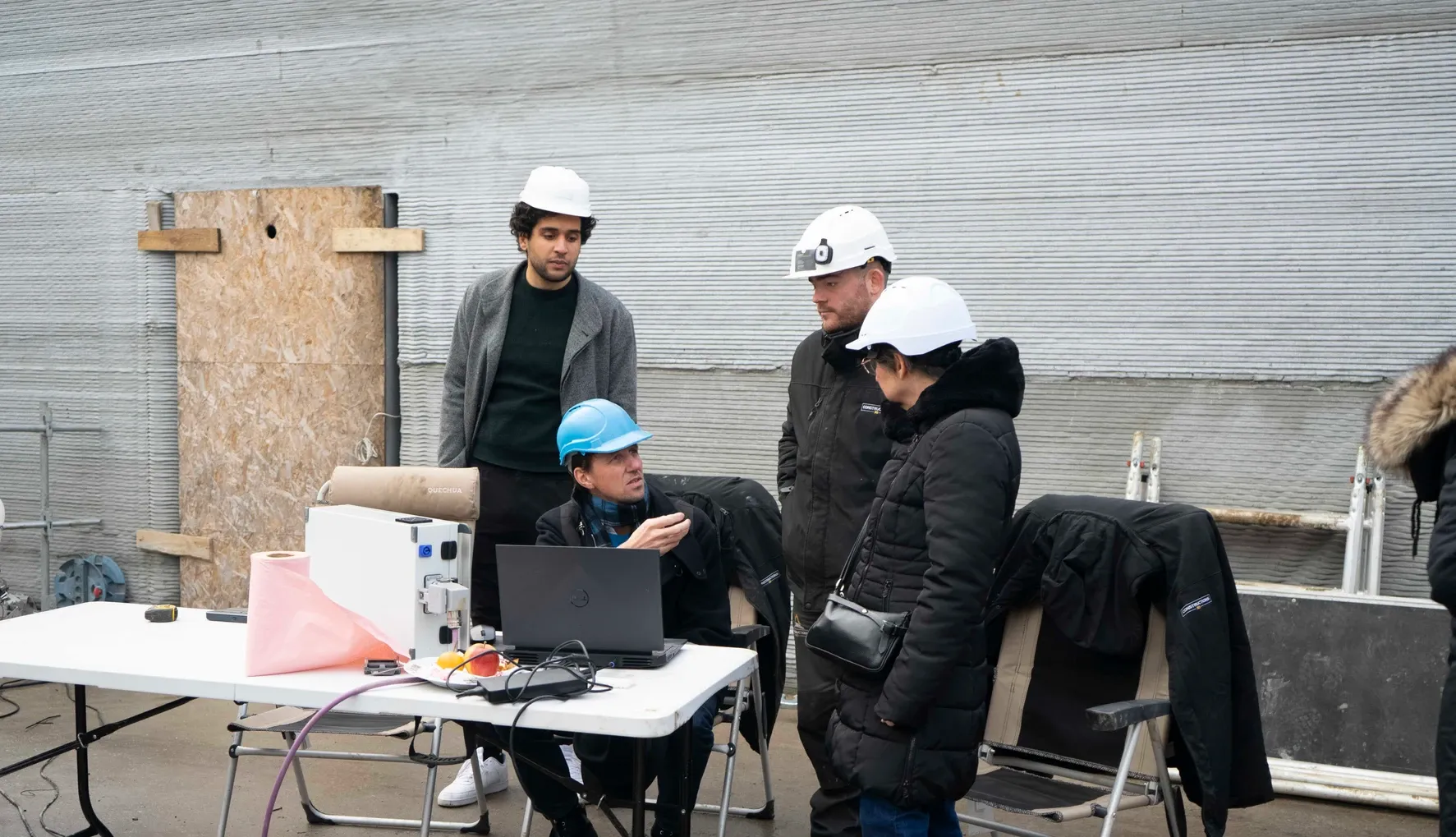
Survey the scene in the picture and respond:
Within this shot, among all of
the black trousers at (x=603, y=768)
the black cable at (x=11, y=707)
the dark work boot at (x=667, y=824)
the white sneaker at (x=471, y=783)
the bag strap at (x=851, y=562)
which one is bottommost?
the black cable at (x=11, y=707)

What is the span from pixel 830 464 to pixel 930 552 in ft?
2.81

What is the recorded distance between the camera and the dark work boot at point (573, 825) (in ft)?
10.7

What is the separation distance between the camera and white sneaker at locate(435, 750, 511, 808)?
4211mm

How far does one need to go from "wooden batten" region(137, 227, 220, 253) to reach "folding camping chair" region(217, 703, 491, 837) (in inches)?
118

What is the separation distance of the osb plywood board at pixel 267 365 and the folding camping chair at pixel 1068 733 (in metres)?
3.54

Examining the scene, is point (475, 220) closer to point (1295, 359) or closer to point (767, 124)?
point (767, 124)

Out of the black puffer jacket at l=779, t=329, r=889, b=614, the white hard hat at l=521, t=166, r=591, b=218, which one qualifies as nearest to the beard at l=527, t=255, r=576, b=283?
the white hard hat at l=521, t=166, r=591, b=218

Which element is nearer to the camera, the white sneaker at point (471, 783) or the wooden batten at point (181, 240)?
the white sneaker at point (471, 783)

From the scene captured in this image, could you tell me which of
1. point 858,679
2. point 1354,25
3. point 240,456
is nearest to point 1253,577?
point 1354,25

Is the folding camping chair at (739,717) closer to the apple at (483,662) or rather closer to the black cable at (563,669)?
the black cable at (563,669)

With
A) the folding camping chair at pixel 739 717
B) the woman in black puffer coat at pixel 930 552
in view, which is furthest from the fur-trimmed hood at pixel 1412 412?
the folding camping chair at pixel 739 717

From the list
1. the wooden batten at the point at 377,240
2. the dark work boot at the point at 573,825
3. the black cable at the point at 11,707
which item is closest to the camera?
the dark work boot at the point at 573,825

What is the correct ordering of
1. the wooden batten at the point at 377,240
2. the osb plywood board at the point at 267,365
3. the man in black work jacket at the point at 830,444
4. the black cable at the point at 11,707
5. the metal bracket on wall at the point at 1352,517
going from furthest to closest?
the osb plywood board at the point at 267,365 → the wooden batten at the point at 377,240 → the black cable at the point at 11,707 → the metal bracket on wall at the point at 1352,517 → the man in black work jacket at the point at 830,444

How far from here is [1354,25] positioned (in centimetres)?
450
